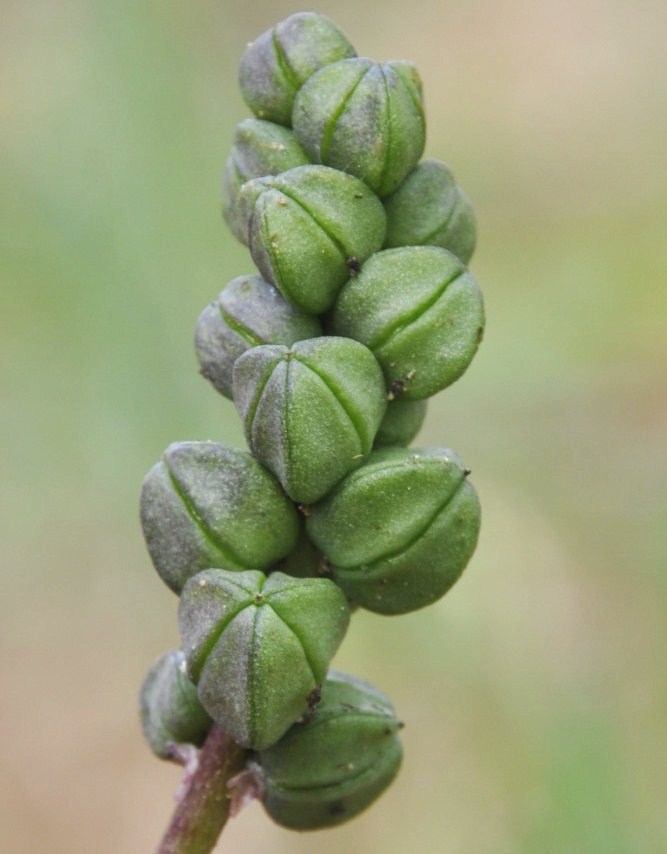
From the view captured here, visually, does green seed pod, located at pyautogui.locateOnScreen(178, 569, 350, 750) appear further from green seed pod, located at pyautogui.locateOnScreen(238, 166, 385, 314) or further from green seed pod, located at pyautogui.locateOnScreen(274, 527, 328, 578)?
green seed pod, located at pyautogui.locateOnScreen(238, 166, 385, 314)

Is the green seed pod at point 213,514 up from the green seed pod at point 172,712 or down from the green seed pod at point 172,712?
up

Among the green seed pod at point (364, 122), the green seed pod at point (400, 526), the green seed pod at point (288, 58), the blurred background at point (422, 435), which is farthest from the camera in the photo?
the blurred background at point (422, 435)

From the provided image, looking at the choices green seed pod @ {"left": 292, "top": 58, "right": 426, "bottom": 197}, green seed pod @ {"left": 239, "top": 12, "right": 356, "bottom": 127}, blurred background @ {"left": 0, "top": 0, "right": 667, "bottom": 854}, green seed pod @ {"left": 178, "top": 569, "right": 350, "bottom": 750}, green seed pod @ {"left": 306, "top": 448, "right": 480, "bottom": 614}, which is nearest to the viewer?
green seed pod @ {"left": 178, "top": 569, "right": 350, "bottom": 750}

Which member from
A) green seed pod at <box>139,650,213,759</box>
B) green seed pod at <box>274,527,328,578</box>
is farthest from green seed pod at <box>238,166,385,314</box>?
green seed pod at <box>139,650,213,759</box>

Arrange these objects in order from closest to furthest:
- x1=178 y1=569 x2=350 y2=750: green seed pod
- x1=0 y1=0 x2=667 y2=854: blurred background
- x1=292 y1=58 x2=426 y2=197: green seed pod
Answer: x1=178 y1=569 x2=350 y2=750: green seed pod < x1=292 y1=58 x2=426 y2=197: green seed pod < x1=0 y1=0 x2=667 y2=854: blurred background

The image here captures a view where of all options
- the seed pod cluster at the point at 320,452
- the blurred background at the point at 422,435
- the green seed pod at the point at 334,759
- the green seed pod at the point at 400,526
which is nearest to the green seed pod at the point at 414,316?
the seed pod cluster at the point at 320,452

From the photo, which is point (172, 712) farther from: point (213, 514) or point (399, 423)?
point (399, 423)

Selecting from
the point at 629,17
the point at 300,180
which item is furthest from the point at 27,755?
the point at 629,17

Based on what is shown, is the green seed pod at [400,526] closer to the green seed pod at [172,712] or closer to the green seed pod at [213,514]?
the green seed pod at [213,514]

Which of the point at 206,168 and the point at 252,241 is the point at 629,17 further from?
the point at 252,241
